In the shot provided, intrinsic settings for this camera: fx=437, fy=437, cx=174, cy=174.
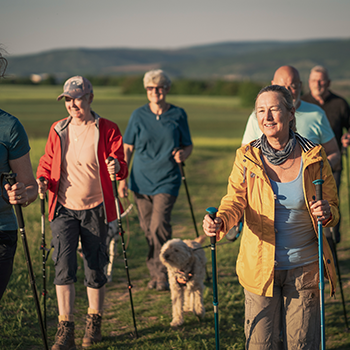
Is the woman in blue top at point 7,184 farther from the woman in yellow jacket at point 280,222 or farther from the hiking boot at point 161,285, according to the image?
the hiking boot at point 161,285

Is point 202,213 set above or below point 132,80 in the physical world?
below

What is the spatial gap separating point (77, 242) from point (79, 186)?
1.84ft

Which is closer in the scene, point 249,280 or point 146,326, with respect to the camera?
point 249,280

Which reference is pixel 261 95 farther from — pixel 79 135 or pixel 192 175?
pixel 192 175

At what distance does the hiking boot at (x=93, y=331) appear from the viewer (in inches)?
174

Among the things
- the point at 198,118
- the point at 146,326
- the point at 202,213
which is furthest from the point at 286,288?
the point at 198,118

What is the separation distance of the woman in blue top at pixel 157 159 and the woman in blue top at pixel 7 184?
8.71 ft

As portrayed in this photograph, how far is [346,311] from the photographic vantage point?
5.18m

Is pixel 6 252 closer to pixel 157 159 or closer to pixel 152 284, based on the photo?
pixel 157 159

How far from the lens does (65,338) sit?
4.17 meters

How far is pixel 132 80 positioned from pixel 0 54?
281 feet

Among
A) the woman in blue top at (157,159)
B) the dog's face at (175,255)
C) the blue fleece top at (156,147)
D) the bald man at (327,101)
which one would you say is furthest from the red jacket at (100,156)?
the bald man at (327,101)

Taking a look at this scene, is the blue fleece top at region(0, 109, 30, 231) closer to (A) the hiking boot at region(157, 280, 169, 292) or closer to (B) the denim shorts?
(B) the denim shorts

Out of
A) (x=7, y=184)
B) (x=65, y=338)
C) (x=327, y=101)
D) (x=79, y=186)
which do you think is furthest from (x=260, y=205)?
(x=327, y=101)
